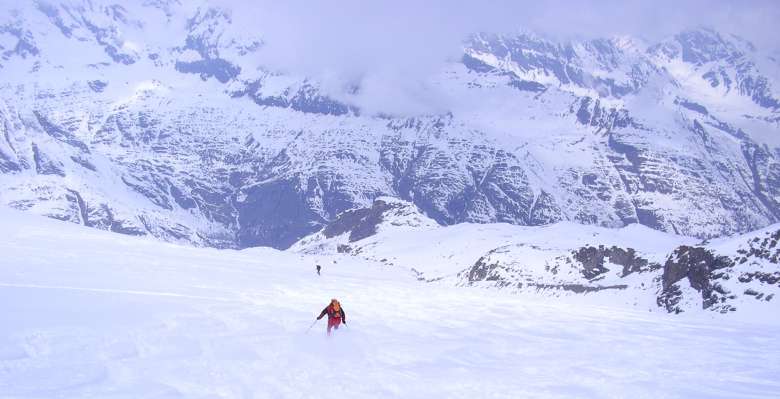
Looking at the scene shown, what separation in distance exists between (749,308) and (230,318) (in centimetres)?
4618

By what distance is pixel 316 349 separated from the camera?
22.6 meters

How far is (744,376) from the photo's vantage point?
68.0 feet

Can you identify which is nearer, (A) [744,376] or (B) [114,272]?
(A) [744,376]

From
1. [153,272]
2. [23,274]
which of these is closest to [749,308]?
[153,272]

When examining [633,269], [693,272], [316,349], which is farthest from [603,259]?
[316,349]

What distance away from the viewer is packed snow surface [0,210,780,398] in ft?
56.3

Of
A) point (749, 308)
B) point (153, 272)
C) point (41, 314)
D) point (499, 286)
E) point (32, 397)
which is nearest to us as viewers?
point (32, 397)

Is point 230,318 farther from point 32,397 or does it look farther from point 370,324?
point 32,397

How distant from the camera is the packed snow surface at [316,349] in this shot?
56.3ft

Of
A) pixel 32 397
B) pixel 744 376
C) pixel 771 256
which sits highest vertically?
pixel 771 256

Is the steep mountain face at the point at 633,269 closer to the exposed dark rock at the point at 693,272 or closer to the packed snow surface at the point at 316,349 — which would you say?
the exposed dark rock at the point at 693,272

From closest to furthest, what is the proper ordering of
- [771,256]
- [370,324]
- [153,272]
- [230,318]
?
[230,318] < [370,324] < [153,272] < [771,256]

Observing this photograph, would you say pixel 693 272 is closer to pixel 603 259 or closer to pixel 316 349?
pixel 603 259

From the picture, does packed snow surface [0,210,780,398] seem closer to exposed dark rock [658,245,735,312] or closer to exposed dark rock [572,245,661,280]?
exposed dark rock [658,245,735,312]
